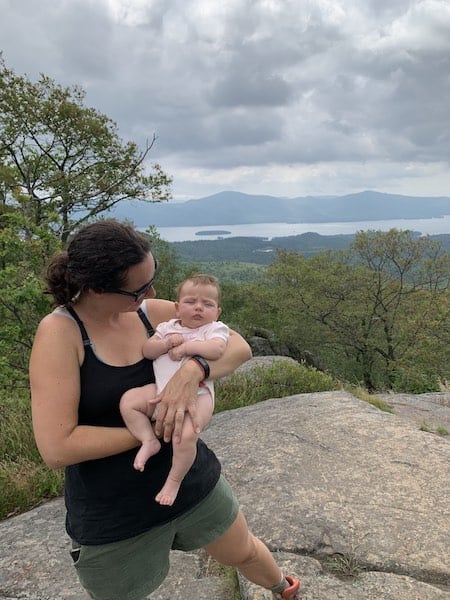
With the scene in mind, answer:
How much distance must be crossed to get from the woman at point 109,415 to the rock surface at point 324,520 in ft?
3.63

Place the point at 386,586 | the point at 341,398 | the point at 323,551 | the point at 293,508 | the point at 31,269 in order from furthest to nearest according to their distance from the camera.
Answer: the point at 31,269 → the point at 341,398 → the point at 293,508 → the point at 323,551 → the point at 386,586

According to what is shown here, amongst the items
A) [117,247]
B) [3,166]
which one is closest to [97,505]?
[117,247]

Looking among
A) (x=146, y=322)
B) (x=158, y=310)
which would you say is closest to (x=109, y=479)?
(x=146, y=322)

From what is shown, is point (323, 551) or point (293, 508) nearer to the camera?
point (323, 551)

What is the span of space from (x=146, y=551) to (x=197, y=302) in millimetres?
1215

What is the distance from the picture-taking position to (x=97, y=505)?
1.90 m

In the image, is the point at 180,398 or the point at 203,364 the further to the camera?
the point at 203,364

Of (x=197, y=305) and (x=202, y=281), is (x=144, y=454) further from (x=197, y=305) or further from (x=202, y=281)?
(x=202, y=281)

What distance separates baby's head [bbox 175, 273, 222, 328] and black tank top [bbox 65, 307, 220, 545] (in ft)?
1.41

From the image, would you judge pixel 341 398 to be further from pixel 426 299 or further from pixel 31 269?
pixel 426 299

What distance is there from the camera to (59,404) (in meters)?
1.72

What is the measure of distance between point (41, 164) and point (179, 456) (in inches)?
739

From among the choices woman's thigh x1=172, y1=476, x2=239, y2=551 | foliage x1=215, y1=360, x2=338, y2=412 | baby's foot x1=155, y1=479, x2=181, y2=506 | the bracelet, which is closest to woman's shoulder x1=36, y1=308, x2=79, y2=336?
the bracelet

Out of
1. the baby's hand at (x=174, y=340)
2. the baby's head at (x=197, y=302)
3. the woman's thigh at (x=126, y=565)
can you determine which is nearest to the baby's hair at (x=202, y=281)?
the baby's head at (x=197, y=302)
